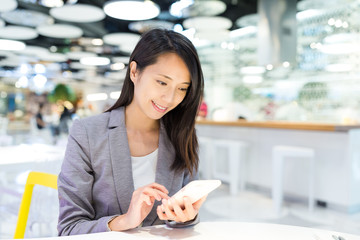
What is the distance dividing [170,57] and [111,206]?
55 cm

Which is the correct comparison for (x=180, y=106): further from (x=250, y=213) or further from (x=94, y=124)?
(x=250, y=213)

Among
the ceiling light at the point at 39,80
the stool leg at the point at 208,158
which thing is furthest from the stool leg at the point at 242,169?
the ceiling light at the point at 39,80

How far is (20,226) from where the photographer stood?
1314 mm

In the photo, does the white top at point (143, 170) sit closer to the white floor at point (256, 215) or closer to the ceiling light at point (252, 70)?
the white floor at point (256, 215)

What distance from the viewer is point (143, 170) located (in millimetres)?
1178

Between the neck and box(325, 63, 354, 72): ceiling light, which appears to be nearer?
the neck

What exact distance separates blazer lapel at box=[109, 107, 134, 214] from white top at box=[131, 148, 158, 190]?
0.29 ft

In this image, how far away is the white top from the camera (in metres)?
1.17

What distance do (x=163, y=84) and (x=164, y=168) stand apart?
32 centimetres

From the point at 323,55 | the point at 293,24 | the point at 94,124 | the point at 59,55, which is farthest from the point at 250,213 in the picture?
the point at 59,55

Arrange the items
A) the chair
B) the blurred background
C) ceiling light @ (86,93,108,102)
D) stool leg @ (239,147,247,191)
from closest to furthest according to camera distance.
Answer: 1. the chair
2. the blurred background
3. stool leg @ (239,147,247,191)
4. ceiling light @ (86,93,108,102)

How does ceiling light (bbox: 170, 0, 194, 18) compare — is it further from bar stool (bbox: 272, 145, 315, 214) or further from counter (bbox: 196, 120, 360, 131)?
bar stool (bbox: 272, 145, 315, 214)

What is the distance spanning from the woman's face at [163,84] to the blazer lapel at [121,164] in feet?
0.43

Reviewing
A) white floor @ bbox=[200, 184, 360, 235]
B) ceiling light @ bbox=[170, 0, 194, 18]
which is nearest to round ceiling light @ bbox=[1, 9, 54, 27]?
ceiling light @ bbox=[170, 0, 194, 18]
